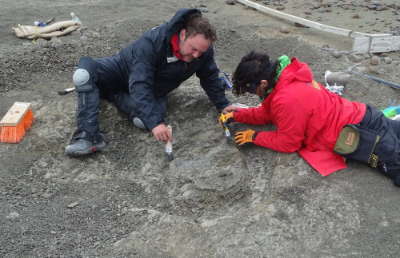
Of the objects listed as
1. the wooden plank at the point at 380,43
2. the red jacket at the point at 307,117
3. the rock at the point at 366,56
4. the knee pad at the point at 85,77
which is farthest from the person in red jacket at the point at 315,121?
the wooden plank at the point at 380,43

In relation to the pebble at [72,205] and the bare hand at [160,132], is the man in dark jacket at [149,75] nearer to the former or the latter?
the bare hand at [160,132]

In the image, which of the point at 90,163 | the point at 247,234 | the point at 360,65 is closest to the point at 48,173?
the point at 90,163

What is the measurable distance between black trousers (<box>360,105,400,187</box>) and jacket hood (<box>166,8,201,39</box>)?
5.35 feet

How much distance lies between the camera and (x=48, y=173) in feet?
9.48

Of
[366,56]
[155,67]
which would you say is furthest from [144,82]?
[366,56]

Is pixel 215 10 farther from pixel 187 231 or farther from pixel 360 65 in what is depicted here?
pixel 187 231

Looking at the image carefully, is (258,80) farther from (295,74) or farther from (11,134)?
(11,134)

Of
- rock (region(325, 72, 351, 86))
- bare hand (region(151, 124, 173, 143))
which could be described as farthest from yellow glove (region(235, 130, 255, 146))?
rock (region(325, 72, 351, 86))

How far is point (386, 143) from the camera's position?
2.60m

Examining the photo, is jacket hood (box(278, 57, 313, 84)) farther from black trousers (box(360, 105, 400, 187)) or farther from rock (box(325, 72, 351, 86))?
rock (box(325, 72, 351, 86))

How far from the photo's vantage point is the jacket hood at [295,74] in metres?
2.65

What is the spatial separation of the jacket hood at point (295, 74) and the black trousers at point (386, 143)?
59 cm

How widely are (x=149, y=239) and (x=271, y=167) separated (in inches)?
48.2

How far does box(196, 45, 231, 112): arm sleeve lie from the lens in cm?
335
